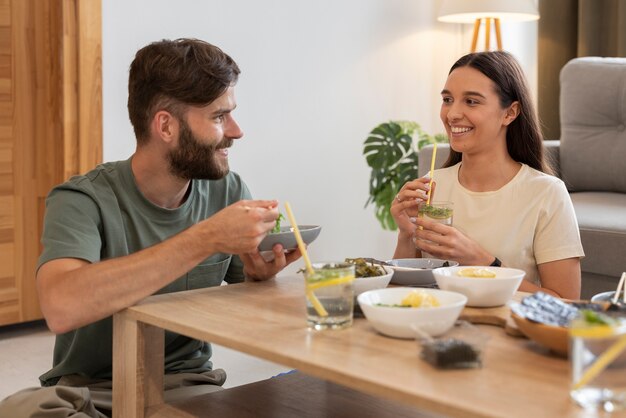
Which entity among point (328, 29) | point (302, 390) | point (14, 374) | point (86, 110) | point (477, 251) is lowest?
point (14, 374)

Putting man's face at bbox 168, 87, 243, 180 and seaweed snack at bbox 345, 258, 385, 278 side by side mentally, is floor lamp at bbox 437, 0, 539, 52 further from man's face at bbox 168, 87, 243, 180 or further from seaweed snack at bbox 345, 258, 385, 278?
seaweed snack at bbox 345, 258, 385, 278

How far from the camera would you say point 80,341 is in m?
1.77

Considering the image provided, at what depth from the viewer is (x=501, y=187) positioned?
2.13 metres

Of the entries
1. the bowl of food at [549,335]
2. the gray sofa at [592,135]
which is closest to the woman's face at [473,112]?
the bowl of food at [549,335]

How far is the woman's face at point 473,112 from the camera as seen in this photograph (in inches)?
83.7

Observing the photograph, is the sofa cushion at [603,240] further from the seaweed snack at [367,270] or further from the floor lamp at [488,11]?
the floor lamp at [488,11]

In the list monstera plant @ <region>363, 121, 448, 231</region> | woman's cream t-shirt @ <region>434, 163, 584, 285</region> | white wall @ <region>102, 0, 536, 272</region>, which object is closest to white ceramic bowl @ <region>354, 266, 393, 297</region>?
woman's cream t-shirt @ <region>434, 163, 584, 285</region>

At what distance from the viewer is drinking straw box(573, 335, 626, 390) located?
0.98 meters

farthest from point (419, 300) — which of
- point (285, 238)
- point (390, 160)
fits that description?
point (390, 160)

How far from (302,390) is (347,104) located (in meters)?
2.94

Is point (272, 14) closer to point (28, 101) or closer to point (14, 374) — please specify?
point (28, 101)

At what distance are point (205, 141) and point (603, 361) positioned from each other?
1116 mm

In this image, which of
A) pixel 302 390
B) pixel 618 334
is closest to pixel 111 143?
pixel 302 390

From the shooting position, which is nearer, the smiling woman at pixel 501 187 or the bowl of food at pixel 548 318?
the bowl of food at pixel 548 318
